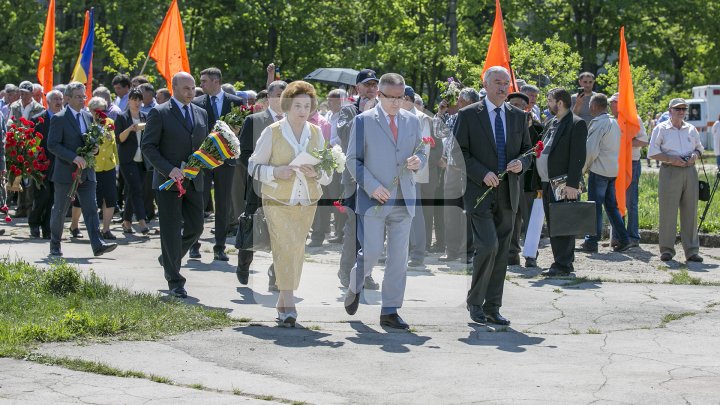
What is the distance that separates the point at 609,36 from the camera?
139 feet

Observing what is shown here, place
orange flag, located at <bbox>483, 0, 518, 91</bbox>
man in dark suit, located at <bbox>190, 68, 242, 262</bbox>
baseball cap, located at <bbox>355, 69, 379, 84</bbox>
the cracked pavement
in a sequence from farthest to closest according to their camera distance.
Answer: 1. orange flag, located at <bbox>483, 0, 518, 91</bbox>
2. man in dark suit, located at <bbox>190, 68, 242, 262</bbox>
3. baseball cap, located at <bbox>355, 69, 379, 84</bbox>
4. the cracked pavement

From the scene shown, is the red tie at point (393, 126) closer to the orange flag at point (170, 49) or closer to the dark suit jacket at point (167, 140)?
the dark suit jacket at point (167, 140)

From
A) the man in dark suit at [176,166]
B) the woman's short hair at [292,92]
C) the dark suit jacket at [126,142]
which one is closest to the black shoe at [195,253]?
the man in dark suit at [176,166]

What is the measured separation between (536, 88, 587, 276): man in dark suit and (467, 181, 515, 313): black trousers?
2818 mm

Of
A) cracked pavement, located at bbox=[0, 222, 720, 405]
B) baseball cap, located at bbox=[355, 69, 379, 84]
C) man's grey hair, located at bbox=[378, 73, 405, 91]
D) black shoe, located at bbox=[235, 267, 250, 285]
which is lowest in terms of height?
cracked pavement, located at bbox=[0, 222, 720, 405]

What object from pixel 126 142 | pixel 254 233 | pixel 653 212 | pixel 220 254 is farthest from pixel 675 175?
pixel 126 142

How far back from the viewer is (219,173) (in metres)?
13.5

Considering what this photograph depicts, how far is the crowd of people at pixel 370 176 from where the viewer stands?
381 inches

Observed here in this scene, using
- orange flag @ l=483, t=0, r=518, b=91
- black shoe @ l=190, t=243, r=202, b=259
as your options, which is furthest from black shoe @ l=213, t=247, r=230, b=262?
orange flag @ l=483, t=0, r=518, b=91

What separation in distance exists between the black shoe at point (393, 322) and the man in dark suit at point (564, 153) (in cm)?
373

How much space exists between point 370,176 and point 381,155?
0.21 m

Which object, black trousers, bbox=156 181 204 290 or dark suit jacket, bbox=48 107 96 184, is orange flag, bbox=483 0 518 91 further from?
black trousers, bbox=156 181 204 290

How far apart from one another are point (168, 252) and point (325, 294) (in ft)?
5.14

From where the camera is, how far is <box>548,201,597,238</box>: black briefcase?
1266 cm
